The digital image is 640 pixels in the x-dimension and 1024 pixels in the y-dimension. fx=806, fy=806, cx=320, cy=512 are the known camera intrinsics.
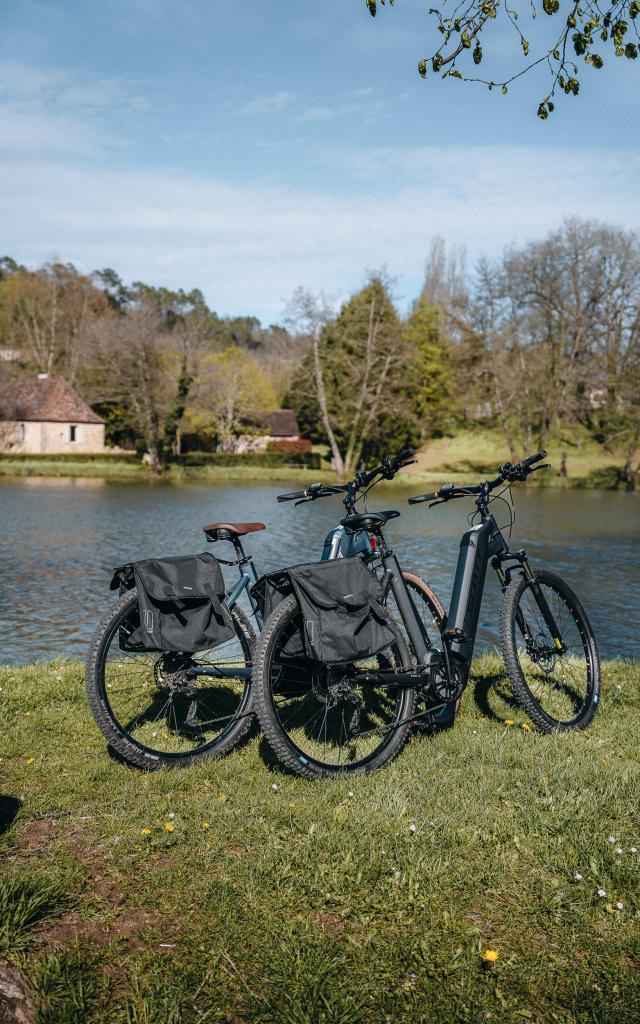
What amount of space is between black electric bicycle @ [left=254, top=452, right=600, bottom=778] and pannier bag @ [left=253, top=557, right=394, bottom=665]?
119 millimetres

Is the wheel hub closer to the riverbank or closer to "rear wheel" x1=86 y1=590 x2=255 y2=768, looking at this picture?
"rear wheel" x1=86 y1=590 x2=255 y2=768

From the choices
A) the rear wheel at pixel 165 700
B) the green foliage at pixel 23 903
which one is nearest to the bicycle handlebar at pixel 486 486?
the rear wheel at pixel 165 700

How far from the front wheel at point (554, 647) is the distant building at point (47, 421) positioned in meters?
57.4

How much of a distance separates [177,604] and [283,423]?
6570cm

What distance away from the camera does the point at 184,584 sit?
4.34 meters

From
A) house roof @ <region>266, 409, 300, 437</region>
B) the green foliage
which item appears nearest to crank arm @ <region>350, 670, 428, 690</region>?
the green foliage

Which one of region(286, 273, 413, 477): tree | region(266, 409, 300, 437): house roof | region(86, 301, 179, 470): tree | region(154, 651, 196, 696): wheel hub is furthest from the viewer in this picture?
region(266, 409, 300, 437): house roof

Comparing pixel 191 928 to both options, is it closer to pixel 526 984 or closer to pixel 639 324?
pixel 526 984

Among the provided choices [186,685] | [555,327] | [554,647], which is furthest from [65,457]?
[186,685]

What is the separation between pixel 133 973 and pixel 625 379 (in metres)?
52.7

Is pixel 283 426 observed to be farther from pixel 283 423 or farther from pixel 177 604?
pixel 177 604

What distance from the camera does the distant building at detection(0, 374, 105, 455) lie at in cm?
5991

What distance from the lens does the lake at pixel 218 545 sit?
11.3m

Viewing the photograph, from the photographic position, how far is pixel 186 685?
14.7 ft
